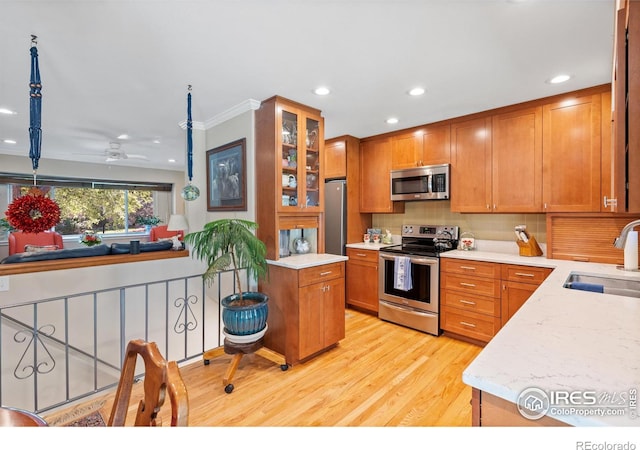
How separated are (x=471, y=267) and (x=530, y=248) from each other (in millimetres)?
617

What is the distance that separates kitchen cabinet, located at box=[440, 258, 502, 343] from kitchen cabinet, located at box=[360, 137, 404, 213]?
114cm

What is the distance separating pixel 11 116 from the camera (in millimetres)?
3395

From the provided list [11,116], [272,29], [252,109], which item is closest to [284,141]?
[252,109]

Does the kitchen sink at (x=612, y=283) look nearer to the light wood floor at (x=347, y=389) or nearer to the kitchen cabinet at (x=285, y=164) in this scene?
the light wood floor at (x=347, y=389)

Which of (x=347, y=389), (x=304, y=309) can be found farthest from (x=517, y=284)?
(x=304, y=309)

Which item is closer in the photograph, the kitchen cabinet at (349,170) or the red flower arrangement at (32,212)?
the red flower arrangement at (32,212)

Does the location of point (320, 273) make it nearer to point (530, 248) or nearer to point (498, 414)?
point (498, 414)

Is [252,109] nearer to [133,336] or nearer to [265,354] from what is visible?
[265,354]

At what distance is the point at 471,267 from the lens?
296 centimetres

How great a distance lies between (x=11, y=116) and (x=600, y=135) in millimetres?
5998

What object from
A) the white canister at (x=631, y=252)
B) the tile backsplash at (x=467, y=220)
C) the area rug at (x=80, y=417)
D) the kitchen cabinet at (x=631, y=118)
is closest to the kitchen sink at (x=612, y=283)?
the white canister at (x=631, y=252)

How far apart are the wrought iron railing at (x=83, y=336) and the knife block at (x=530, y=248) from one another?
9.85 ft

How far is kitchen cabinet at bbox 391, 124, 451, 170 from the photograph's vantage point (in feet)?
11.2

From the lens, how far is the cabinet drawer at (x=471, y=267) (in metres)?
2.83
